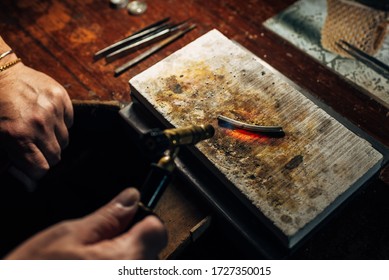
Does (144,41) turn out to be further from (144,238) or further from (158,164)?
(144,238)

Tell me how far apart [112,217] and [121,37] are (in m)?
1.40

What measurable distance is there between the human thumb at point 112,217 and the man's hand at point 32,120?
66 cm

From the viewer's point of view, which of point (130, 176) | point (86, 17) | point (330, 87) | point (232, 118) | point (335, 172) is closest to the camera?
point (335, 172)

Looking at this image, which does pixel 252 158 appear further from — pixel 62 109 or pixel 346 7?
pixel 346 7

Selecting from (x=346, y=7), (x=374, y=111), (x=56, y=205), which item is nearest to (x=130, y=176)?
(x=56, y=205)

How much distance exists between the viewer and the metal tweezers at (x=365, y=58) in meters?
1.88

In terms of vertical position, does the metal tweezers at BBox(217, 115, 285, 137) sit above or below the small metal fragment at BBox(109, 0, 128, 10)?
below

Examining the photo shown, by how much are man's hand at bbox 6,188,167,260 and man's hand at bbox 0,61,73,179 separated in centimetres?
66

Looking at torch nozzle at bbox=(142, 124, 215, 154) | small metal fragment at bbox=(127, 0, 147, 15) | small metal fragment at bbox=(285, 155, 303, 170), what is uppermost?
torch nozzle at bbox=(142, 124, 215, 154)

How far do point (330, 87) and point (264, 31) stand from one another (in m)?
0.54

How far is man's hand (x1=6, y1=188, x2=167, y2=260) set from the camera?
0.96m

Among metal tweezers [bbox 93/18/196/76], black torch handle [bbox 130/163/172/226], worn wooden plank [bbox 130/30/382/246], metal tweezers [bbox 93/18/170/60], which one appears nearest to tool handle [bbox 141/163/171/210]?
black torch handle [bbox 130/163/172/226]

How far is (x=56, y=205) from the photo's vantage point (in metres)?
2.02

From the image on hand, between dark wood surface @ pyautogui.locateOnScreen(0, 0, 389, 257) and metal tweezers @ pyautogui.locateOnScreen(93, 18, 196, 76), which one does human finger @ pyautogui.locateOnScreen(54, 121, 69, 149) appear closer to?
dark wood surface @ pyautogui.locateOnScreen(0, 0, 389, 257)
